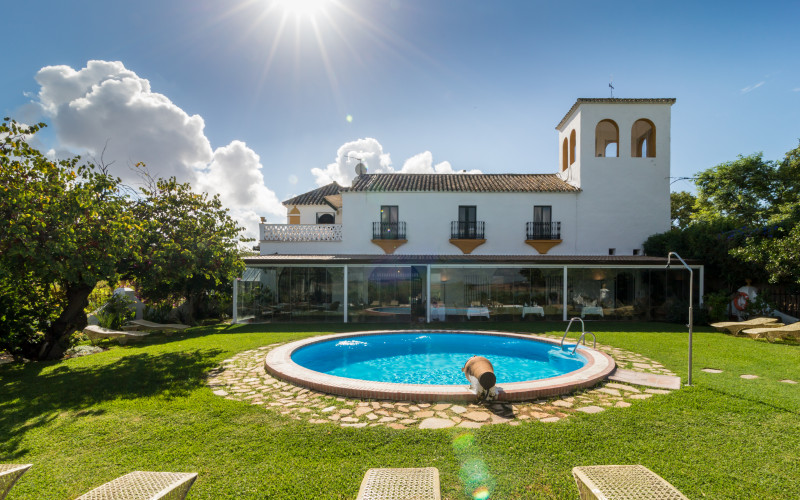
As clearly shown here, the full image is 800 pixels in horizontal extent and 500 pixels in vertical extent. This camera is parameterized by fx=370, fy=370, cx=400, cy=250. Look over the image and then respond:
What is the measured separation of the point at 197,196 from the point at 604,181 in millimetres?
19984

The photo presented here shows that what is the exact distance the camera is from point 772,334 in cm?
1113

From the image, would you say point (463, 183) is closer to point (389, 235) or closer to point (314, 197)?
point (389, 235)

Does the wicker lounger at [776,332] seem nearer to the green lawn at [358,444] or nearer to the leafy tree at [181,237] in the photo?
the green lawn at [358,444]

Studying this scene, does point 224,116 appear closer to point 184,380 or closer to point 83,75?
point 83,75

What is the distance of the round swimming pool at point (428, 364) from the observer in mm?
5918

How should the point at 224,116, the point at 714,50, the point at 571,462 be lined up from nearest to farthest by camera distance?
the point at 571,462 < the point at 714,50 < the point at 224,116

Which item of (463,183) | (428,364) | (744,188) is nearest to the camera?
(428,364)

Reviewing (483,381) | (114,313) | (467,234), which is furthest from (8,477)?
(467,234)

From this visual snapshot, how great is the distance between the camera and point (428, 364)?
982 centimetres

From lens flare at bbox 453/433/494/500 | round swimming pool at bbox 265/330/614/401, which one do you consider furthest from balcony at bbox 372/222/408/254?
lens flare at bbox 453/433/494/500

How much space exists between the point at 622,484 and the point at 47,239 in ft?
32.3

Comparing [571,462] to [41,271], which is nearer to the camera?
[571,462]

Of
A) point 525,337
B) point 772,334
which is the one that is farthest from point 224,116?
point 772,334

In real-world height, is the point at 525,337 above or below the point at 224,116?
below
